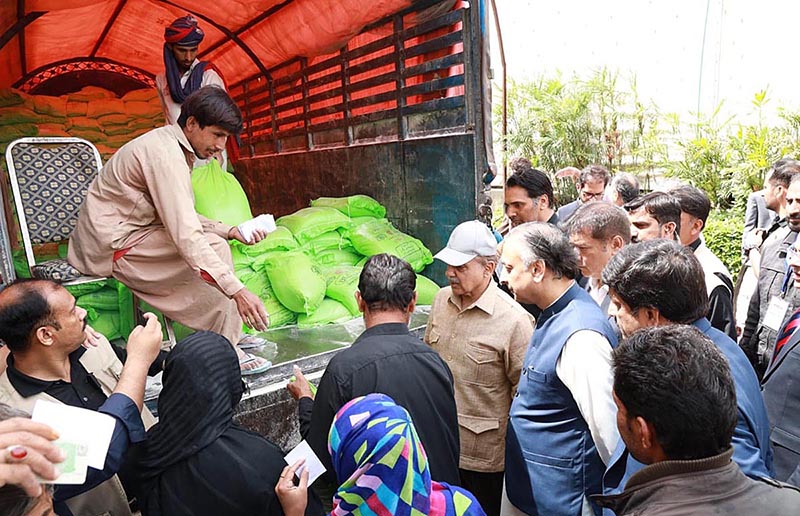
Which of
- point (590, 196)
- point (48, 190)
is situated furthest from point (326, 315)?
point (590, 196)

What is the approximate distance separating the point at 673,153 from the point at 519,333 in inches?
211

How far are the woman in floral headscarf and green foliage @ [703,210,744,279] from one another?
4.97 metres

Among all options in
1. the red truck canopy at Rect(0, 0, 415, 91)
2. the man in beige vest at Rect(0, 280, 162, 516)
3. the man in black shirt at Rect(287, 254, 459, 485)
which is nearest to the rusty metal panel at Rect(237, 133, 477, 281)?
the red truck canopy at Rect(0, 0, 415, 91)

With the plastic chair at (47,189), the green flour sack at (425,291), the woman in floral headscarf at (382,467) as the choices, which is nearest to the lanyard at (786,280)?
the green flour sack at (425,291)

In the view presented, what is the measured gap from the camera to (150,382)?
7.32 ft

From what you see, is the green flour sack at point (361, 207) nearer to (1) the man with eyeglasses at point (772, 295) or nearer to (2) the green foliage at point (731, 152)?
(1) the man with eyeglasses at point (772, 295)

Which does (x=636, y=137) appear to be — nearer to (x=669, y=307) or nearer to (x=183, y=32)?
(x=183, y=32)

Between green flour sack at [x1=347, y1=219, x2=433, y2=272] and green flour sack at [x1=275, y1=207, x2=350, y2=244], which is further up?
green flour sack at [x1=275, y1=207, x2=350, y2=244]

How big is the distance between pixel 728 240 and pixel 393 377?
4.86 metres

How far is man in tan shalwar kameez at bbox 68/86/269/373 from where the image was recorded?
2102 mm

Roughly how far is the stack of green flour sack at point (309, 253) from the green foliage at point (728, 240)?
→ 3.25m

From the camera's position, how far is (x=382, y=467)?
39.7 inches

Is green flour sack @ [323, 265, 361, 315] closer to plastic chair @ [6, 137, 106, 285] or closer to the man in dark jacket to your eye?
plastic chair @ [6, 137, 106, 285]

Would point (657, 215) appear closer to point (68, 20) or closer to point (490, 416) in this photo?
point (490, 416)
